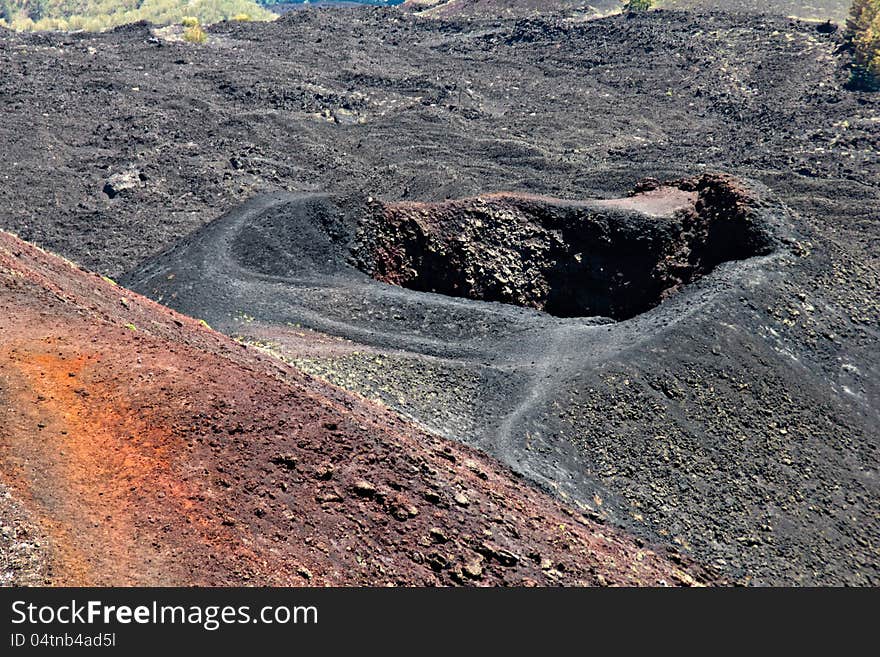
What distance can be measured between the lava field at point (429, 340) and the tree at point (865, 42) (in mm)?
1642

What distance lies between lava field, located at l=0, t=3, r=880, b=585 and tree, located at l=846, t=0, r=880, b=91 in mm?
1642

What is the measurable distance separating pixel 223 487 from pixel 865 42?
51.4 m

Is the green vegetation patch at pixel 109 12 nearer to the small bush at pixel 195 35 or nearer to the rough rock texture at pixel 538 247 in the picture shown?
the small bush at pixel 195 35

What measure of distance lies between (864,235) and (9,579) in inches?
1235

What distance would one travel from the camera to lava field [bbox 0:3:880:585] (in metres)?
9.86

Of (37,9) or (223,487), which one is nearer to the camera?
(223,487)

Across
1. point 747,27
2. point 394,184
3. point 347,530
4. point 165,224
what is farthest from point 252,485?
point 747,27

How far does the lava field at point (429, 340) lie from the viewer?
986 cm

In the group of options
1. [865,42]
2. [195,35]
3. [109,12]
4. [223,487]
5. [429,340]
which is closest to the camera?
[223,487]

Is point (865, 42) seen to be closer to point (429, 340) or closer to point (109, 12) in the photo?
point (429, 340)

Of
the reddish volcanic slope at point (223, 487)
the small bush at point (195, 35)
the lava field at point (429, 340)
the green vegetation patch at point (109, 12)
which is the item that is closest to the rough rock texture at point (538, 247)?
the lava field at point (429, 340)

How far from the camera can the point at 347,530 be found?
9898 mm

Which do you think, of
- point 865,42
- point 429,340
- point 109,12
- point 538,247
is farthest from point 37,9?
point 429,340

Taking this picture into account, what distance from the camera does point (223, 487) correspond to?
32.2 feet
